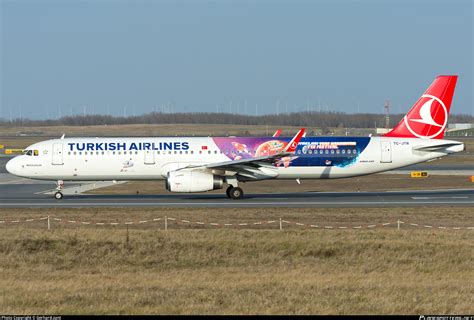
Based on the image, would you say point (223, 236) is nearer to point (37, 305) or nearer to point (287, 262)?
point (287, 262)

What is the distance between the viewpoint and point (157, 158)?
142 ft

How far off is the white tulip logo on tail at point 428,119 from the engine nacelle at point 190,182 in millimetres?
12548

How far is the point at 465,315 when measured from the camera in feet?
52.0

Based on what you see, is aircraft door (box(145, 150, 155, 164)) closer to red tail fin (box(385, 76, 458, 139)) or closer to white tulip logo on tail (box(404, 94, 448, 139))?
red tail fin (box(385, 76, 458, 139))

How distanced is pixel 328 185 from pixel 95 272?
3087 centimetres

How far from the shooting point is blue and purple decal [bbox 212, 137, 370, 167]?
142 feet

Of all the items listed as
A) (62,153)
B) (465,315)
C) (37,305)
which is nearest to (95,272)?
(37,305)

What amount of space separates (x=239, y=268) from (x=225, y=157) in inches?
802

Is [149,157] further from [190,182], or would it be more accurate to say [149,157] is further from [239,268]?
[239,268]

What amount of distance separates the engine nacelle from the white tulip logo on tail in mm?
12548

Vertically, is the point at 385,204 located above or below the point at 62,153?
below

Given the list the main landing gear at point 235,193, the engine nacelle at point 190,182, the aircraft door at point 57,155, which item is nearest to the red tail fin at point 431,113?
the main landing gear at point 235,193

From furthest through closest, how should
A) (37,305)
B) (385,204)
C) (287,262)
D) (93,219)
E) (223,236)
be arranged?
(385,204) < (93,219) < (223,236) < (287,262) < (37,305)

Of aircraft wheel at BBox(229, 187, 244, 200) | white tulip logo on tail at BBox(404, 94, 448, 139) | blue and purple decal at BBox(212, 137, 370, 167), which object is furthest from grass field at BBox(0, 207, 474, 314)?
white tulip logo on tail at BBox(404, 94, 448, 139)
